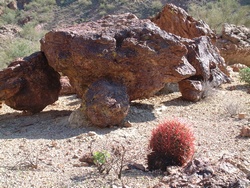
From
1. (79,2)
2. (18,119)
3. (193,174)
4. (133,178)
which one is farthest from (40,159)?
(79,2)

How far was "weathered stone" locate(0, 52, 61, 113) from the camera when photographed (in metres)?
7.15

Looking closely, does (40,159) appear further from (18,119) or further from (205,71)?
(205,71)

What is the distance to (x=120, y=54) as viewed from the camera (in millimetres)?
6422

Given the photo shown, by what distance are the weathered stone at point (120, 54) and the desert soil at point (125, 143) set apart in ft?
2.34

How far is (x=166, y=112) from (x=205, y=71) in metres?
2.00

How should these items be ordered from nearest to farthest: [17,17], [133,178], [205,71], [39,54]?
[133,178] < [39,54] < [205,71] < [17,17]

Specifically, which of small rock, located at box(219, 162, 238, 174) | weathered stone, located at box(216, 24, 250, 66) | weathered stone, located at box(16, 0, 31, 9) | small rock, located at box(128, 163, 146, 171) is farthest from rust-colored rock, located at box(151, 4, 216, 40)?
weathered stone, located at box(16, 0, 31, 9)

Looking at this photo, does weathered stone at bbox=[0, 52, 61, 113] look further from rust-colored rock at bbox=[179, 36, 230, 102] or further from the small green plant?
the small green plant

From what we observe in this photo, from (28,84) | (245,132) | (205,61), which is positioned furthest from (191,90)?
(28,84)

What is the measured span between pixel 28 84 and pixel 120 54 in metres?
2.13

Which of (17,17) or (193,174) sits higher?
(193,174)

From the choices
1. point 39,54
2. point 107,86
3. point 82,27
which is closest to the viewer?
point 107,86

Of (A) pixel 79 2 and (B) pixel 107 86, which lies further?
(A) pixel 79 2

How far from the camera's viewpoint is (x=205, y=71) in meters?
8.68
